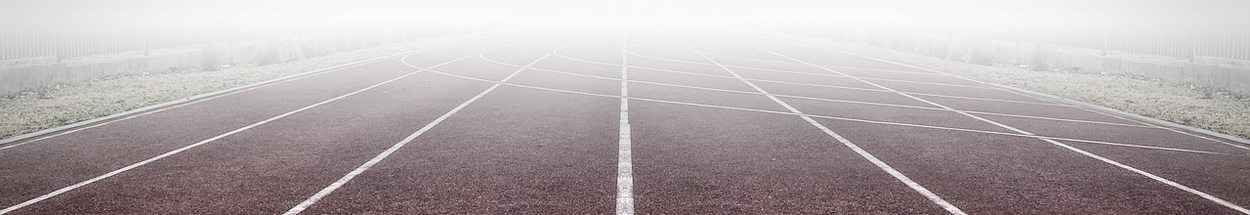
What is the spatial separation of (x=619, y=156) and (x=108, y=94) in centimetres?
1111

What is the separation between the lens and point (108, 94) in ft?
46.6

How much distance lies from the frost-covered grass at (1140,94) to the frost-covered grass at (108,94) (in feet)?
51.3

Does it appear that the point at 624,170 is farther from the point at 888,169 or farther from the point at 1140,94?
the point at 1140,94

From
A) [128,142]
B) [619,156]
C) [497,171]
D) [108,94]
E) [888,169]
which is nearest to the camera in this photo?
[497,171]

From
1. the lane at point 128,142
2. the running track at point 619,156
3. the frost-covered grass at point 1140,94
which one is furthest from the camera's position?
the frost-covered grass at point 1140,94

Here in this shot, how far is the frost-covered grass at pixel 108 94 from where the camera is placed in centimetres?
1095

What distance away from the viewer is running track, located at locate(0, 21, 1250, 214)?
6070mm

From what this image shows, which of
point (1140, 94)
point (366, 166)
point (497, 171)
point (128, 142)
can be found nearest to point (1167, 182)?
point (497, 171)

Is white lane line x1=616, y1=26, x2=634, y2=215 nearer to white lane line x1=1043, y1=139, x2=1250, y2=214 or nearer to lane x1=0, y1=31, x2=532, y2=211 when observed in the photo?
lane x1=0, y1=31, x2=532, y2=211

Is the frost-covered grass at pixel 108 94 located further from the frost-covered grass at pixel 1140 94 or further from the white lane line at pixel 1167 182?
the frost-covered grass at pixel 1140 94

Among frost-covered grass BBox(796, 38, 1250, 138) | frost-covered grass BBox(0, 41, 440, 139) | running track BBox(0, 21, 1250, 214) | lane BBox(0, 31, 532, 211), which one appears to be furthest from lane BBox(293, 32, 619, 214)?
frost-covered grass BBox(796, 38, 1250, 138)

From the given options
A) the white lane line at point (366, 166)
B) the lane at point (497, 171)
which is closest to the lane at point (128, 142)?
the white lane line at point (366, 166)

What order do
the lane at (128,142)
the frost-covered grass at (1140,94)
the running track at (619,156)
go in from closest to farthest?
the running track at (619,156) → the lane at (128,142) → the frost-covered grass at (1140,94)

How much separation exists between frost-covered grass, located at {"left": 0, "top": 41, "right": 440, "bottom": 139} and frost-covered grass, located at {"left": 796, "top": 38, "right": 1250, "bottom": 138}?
15621 millimetres
